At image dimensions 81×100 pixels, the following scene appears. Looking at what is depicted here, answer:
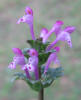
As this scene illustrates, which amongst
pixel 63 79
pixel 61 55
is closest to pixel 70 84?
pixel 63 79

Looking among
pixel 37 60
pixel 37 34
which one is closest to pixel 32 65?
pixel 37 60

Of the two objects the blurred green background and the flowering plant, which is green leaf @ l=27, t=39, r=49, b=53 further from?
the blurred green background

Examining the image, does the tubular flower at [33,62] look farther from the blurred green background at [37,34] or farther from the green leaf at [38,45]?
the blurred green background at [37,34]

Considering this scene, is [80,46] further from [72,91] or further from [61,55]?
[72,91]

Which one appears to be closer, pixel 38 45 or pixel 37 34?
pixel 38 45

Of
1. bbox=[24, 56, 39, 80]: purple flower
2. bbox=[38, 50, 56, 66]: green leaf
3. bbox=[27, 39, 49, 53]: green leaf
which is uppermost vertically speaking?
bbox=[27, 39, 49, 53]: green leaf

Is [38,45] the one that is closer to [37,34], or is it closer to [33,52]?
[33,52]

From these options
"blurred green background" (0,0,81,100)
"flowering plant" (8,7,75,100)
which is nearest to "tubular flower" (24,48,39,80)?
"flowering plant" (8,7,75,100)

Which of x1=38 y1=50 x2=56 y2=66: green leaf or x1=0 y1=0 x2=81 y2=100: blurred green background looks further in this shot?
x1=0 y1=0 x2=81 y2=100: blurred green background

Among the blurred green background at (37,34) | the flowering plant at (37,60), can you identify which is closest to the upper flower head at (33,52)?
the flowering plant at (37,60)
